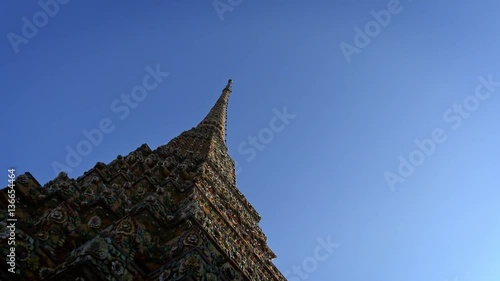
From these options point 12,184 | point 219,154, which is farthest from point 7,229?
point 219,154

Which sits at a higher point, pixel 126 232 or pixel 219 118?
pixel 219 118

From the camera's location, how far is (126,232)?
5.43 metres

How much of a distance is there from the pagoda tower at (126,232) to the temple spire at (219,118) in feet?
36.3

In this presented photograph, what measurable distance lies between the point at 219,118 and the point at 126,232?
19.3 m

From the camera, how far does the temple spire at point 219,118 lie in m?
22.9

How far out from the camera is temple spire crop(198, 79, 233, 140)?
900 inches

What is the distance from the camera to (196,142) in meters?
18.5

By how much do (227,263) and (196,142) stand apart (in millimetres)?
13138

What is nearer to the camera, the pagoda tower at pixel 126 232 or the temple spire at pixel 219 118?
the pagoda tower at pixel 126 232

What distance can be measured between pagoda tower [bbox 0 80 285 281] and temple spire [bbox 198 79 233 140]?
1106cm

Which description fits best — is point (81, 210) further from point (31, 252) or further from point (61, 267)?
point (61, 267)

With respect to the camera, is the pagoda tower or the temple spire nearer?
the pagoda tower

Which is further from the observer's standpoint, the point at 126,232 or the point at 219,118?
the point at 219,118

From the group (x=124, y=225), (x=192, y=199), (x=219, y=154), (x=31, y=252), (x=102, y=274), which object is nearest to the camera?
(x=102, y=274)
